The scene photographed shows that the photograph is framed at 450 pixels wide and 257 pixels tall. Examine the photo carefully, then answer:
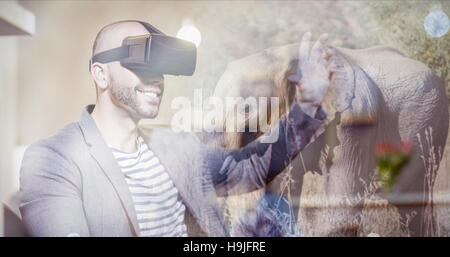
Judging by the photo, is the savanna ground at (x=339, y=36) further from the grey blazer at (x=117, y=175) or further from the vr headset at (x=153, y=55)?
the vr headset at (x=153, y=55)

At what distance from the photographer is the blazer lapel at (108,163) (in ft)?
7.84

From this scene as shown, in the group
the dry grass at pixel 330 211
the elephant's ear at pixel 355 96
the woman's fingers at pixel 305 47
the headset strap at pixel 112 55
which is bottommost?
the dry grass at pixel 330 211

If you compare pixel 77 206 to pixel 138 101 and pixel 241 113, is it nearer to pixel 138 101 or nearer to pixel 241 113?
pixel 138 101

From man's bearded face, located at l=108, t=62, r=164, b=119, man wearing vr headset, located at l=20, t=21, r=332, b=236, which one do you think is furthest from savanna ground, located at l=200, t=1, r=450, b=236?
man's bearded face, located at l=108, t=62, r=164, b=119

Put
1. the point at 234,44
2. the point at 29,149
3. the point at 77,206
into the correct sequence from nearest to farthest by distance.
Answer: the point at 77,206
the point at 29,149
the point at 234,44

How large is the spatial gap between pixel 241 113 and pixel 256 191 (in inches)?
18.6

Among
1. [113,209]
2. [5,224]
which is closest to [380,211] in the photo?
[113,209]

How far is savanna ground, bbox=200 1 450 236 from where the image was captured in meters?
2.67

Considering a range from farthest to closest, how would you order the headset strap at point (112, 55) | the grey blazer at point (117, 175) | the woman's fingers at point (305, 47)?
1. the woman's fingers at point (305, 47)
2. the headset strap at point (112, 55)
3. the grey blazer at point (117, 175)

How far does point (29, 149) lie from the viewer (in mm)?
2486

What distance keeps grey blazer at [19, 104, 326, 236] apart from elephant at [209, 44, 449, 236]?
0.10 meters

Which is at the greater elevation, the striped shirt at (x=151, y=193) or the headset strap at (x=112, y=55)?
the headset strap at (x=112, y=55)

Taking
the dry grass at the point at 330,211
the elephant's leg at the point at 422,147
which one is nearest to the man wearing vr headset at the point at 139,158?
the dry grass at the point at 330,211

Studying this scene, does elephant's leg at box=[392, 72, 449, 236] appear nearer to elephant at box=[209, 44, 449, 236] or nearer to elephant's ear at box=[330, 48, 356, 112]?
elephant at box=[209, 44, 449, 236]
